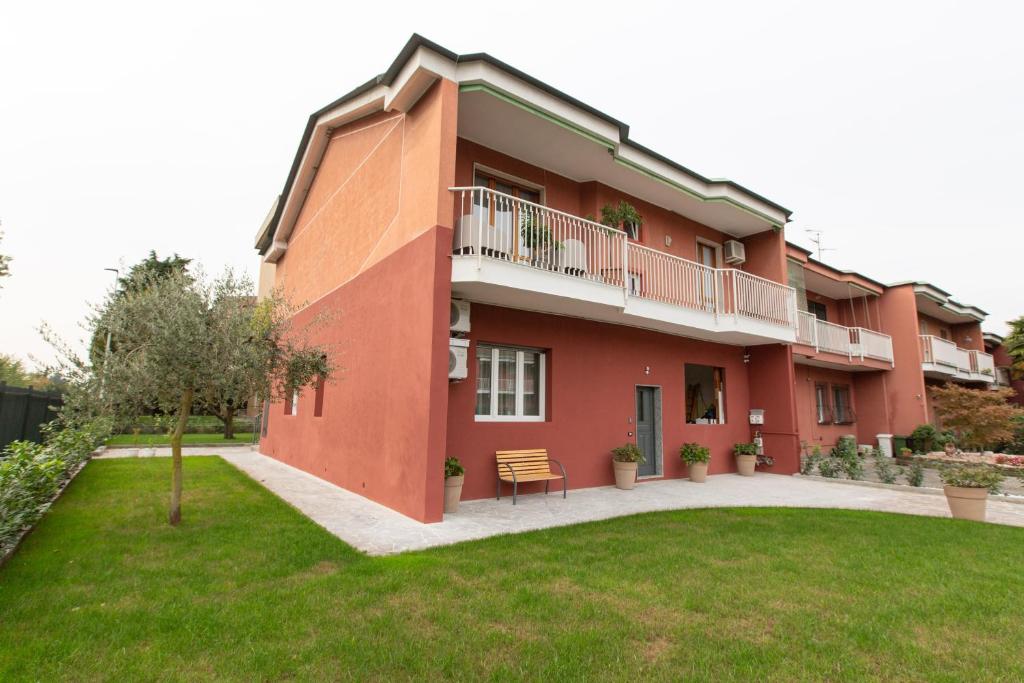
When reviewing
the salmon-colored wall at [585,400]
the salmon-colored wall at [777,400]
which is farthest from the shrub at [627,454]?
the salmon-colored wall at [777,400]

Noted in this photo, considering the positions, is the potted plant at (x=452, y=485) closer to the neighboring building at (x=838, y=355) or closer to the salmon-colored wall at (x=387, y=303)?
the salmon-colored wall at (x=387, y=303)

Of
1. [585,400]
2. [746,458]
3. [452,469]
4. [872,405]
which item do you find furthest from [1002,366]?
[452,469]

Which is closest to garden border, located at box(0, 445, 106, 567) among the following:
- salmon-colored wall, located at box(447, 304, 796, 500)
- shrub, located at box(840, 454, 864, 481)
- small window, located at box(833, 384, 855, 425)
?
salmon-colored wall, located at box(447, 304, 796, 500)

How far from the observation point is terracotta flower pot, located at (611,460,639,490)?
9.30 meters

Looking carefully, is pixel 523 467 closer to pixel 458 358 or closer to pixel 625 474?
pixel 458 358

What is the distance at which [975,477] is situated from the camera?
704 cm

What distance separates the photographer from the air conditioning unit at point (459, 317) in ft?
24.6

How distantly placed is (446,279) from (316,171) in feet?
28.8

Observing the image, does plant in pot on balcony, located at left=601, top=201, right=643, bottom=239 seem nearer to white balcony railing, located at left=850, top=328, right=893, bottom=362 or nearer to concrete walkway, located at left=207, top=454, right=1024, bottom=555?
concrete walkway, located at left=207, top=454, right=1024, bottom=555

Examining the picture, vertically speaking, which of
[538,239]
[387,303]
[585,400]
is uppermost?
[538,239]

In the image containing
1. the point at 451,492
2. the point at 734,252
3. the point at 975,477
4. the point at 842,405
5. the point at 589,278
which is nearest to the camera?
the point at 451,492

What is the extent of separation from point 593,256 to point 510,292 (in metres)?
2.36

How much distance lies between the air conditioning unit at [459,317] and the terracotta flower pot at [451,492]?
230 centimetres

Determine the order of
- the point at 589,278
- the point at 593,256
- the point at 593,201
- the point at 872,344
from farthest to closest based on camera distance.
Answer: the point at 872,344, the point at 593,201, the point at 593,256, the point at 589,278
